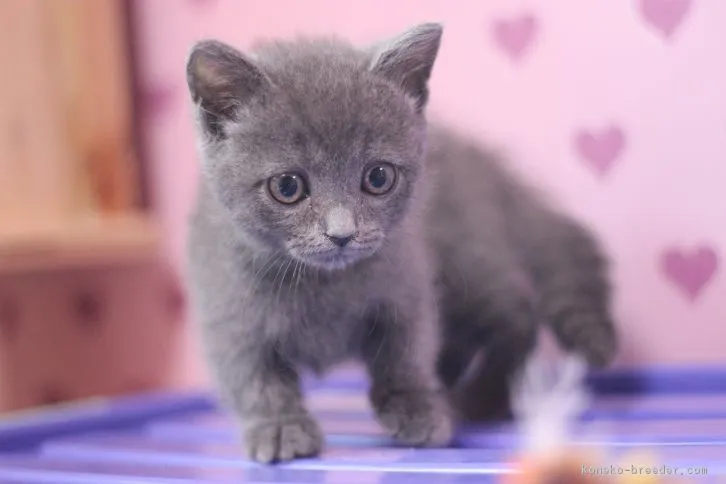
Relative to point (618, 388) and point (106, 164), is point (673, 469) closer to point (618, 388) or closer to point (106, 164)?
point (618, 388)

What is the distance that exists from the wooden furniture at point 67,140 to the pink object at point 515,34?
782mm

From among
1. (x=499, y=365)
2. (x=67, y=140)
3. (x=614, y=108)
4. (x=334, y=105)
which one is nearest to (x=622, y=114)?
(x=614, y=108)

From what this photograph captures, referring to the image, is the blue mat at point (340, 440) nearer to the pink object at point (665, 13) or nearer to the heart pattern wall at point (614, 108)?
the heart pattern wall at point (614, 108)

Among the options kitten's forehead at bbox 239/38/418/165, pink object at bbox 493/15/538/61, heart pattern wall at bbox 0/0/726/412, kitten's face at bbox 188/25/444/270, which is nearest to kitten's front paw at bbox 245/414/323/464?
kitten's face at bbox 188/25/444/270

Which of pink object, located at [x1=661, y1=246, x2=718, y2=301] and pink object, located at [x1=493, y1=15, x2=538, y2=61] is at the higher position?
pink object, located at [x1=493, y1=15, x2=538, y2=61]

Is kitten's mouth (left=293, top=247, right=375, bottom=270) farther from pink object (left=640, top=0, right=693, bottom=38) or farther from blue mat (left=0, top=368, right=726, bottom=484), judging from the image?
pink object (left=640, top=0, right=693, bottom=38)

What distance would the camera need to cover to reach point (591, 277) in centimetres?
131

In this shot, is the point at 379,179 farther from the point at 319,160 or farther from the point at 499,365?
the point at 499,365

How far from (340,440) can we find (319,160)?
0.42m

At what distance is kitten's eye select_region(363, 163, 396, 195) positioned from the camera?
0.98 meters

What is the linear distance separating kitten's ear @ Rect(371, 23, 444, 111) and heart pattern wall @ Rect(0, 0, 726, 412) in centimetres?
37

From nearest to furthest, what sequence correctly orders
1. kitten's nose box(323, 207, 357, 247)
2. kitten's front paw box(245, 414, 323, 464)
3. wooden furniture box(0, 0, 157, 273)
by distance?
1. kitten's nose box(323, 207, 357, 247)
2. kitten's front paw box(245, 414, 323, 464)
3. wooden furniture box(0, 0, 157, 273)

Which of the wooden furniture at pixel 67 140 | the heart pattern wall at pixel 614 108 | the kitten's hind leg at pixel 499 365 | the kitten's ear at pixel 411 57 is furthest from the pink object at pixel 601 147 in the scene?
the wooden furniture at pixel 67 140

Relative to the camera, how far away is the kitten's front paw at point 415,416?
3.51 feet
